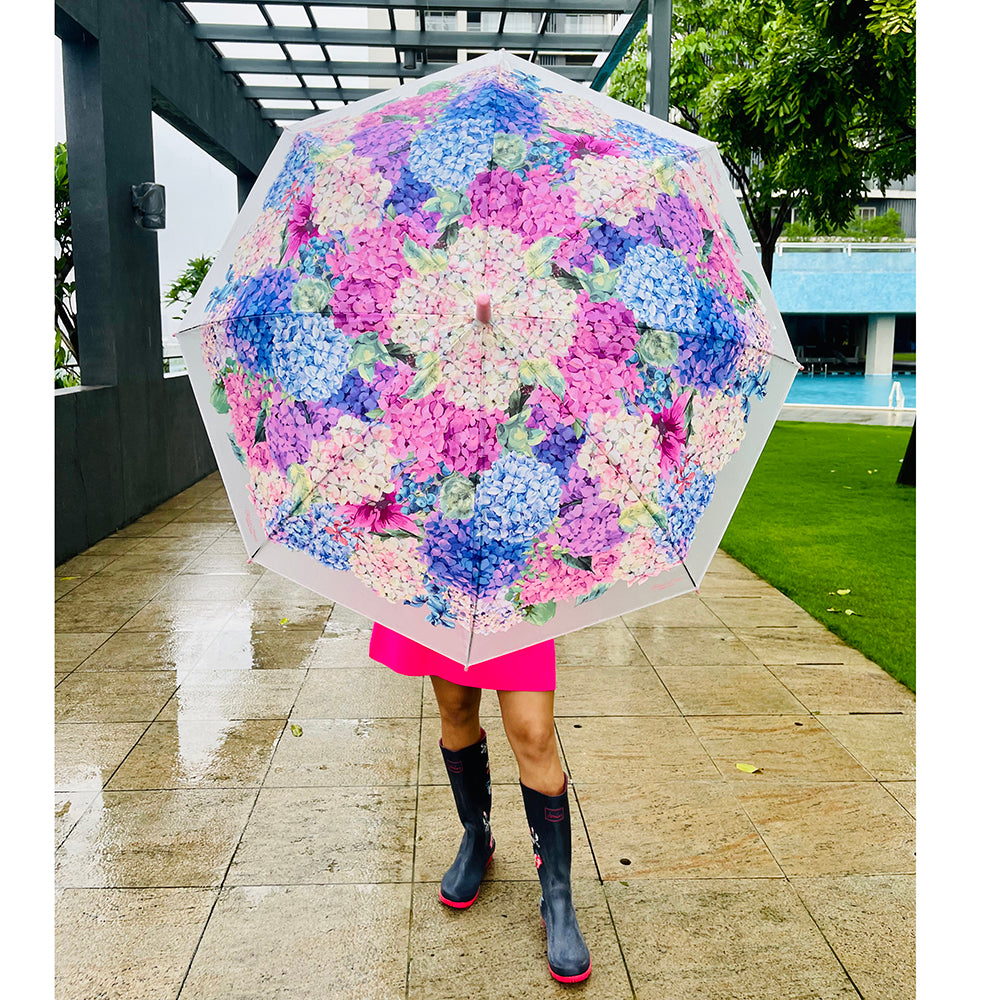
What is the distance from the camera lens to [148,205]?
8234mm

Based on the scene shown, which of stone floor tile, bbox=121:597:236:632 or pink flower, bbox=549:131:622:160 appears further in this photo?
stone floor tile, bbox=121:597:236:632

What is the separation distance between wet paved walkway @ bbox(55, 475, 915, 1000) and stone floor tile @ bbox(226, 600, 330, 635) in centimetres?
12

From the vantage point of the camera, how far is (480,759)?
8.77 feet

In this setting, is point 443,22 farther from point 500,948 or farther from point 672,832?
point 500,948

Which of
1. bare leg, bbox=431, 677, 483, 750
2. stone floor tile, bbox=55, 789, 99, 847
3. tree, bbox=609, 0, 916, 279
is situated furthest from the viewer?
tree, bbox=609, 0, 916, 279

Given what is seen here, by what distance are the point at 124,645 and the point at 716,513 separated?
12.6 ft

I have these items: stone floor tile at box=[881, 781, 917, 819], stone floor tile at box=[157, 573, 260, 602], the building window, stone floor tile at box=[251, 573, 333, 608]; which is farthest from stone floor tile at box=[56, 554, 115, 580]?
the building window

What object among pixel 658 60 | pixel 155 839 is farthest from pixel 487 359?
pixel 658 60

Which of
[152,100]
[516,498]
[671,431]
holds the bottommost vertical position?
[516,498]

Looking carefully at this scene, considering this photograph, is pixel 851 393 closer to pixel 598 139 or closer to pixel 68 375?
pixel 68 375

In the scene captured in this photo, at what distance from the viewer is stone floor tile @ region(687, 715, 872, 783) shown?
3.53 metres

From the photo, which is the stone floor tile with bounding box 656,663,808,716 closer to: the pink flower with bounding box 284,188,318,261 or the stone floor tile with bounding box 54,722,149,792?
the stone floor tile with bounding box 54,722,149,792

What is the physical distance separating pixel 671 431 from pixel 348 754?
7.63 feet
